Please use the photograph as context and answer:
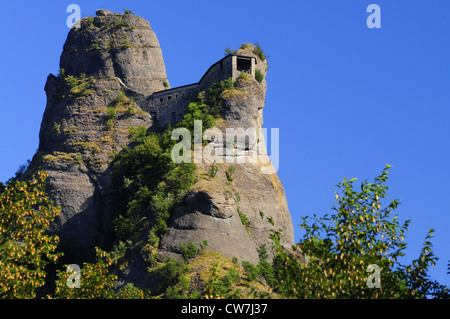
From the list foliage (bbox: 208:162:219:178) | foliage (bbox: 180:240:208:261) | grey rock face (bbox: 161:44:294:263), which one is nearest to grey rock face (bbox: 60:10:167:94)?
grey rock face (bbox: 161:44:294:263)

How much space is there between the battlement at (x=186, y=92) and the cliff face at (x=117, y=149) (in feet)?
3.50

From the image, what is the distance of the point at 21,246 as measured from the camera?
4416cm

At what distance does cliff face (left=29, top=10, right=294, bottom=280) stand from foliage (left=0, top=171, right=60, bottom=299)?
19.8 meters

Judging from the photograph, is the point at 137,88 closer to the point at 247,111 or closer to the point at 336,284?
the point at 247,111

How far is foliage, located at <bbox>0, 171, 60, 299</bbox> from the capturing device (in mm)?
41875

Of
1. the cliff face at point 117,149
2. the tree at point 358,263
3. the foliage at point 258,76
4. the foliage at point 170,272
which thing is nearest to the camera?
the tree at point 358,263

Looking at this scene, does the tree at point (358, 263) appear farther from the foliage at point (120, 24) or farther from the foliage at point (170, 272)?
the foliage at point (120, 24)

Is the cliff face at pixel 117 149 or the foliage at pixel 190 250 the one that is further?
the cliff face at pixel 117 149

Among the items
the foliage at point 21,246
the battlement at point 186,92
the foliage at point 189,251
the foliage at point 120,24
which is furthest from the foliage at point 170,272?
the foliage at point 120,24

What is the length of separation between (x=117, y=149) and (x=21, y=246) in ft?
133

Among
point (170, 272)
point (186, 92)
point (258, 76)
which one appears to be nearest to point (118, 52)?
point (186, 92)

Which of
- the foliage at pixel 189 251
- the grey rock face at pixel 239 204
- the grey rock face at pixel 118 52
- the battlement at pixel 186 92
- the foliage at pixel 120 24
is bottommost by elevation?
the foliage at pixel 189 251

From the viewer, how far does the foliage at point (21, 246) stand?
4188cm

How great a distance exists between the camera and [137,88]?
9050cm
